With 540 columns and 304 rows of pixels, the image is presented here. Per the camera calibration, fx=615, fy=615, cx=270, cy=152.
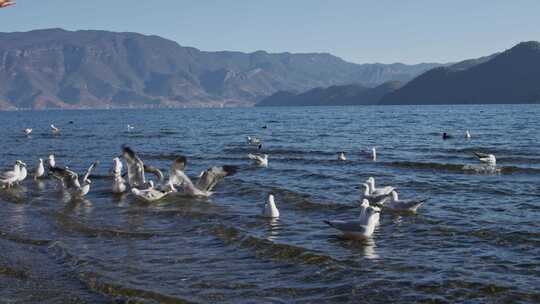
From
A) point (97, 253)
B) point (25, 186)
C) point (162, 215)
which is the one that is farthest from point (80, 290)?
point (25, 186)

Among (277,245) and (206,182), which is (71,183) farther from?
(277,245)

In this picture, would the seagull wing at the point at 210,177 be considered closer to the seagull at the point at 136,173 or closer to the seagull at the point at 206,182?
the seagull at the point at 206,182

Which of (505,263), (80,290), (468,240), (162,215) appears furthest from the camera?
(162,215)

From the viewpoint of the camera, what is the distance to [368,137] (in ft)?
148

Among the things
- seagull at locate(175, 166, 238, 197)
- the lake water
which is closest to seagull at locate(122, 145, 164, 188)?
the lake water

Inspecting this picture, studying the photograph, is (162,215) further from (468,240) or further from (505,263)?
(505,263)

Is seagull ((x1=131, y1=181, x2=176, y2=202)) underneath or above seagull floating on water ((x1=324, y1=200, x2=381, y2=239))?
underneath

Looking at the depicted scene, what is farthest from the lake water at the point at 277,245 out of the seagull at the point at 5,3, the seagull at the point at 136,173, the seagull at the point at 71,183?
the seagull at the point at 5,3

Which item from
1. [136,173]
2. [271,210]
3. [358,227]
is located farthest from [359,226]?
[136,173]

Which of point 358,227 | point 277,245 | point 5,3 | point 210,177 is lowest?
point 277,245

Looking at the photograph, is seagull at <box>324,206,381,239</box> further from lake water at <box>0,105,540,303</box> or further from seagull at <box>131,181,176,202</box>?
seagull at <box>131,181,176,202</box>

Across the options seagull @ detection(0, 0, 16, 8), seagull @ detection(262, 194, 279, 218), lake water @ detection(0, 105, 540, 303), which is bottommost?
lake water @ detection(0, 105, 540, 303)

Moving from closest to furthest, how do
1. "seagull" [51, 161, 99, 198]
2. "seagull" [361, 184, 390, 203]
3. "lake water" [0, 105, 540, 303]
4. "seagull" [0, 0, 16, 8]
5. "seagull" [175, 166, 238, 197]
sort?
1. "seagull" [0, 0, 16, 8]
2. "lake water" [0, 105, 540, 303]
3. "seagull" [361, 184, 390, 203]
4. "seagull" [51, 161, 99, 198]
5. "seagull" [175, 166, 238, 197]

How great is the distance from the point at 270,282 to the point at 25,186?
49.4ft
